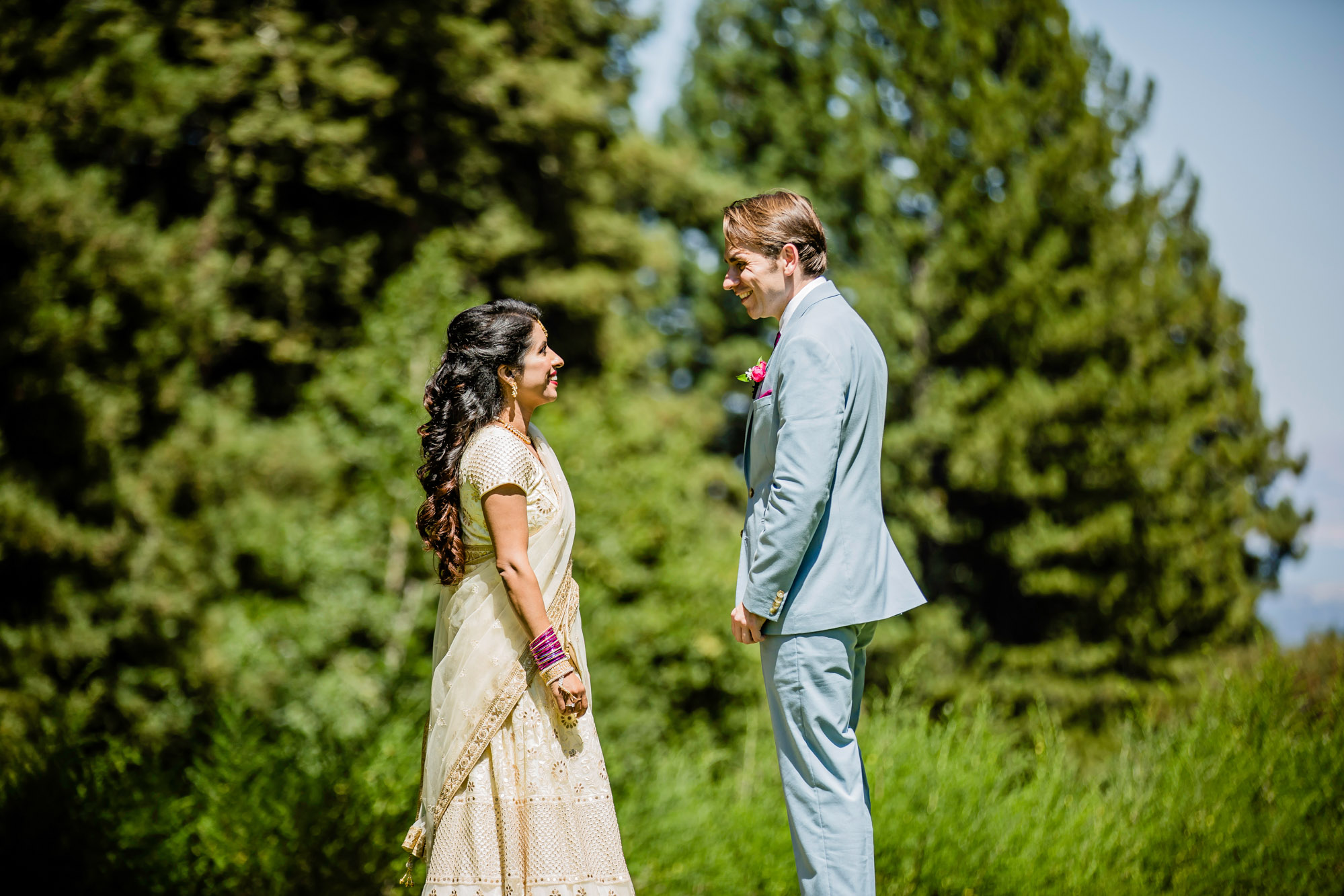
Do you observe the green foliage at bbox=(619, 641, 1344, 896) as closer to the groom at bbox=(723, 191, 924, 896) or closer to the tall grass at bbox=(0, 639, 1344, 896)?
the tall grass at bbox=(0, 639, 1344, 896)

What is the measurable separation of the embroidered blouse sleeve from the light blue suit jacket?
0.59m

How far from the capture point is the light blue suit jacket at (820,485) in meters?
2.37

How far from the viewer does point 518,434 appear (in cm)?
269

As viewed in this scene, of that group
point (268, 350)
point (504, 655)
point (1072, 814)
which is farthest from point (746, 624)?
point (268, 350)

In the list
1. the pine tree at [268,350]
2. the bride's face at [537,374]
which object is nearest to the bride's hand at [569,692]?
the bride's face at [537,374]

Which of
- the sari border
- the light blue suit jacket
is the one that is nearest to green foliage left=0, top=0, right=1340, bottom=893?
the sari border

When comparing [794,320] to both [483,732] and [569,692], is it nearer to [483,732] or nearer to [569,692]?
[569,692]

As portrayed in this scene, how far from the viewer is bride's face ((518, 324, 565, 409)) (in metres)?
2.69

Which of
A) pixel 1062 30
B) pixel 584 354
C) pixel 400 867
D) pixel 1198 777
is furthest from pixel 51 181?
→ pixel 1062 30

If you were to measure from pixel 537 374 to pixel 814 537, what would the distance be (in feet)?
2.79

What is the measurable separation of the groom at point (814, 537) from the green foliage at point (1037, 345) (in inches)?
565

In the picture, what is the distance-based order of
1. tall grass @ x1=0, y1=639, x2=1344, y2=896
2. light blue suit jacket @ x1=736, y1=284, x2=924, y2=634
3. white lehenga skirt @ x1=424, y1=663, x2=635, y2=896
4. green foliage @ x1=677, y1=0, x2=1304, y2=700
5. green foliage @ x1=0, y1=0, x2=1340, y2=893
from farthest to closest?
1. green foliage @ x1=677, y1=0, x2=1304, y2=700
2. green foliage @ x1=0, y1=0, x2=1340, y2=893
3. tall grass @ x1=0, y1=639, x2=1344, y2=896
4. white lehenga skirt @ x1=424, y1=663, x2=635, y2=896
5. light blue suit jacket @ x1=736, y1=284, x2=924, y2=634

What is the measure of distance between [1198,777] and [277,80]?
990cm

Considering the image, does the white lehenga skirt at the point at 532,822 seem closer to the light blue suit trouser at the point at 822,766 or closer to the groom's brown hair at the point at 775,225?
the light blue suit trouser at the point at 822,766
